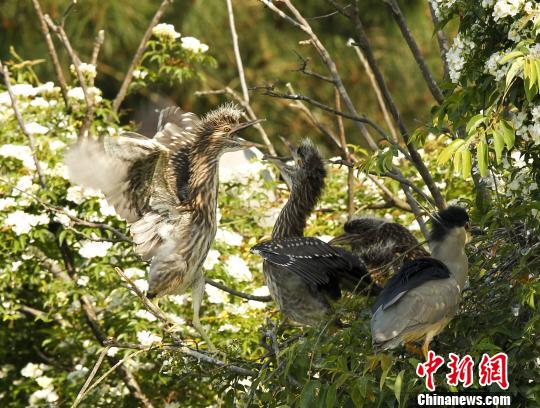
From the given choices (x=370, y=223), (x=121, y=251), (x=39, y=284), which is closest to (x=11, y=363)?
(x=39, y=284)

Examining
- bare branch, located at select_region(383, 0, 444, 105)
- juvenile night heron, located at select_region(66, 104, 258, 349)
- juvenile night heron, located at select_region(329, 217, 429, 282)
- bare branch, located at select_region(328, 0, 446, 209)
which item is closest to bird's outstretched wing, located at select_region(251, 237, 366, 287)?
juvenile night heron, located at select_region(329, 217, 429, 282)

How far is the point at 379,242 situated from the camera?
5.06 meters

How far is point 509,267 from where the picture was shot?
395cm

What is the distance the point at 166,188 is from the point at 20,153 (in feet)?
4.78

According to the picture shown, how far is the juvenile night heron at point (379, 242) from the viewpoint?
495cm

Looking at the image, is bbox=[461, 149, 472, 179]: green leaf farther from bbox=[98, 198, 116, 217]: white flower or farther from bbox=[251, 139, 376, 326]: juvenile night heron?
bbox=[98, 198, 116, 217]: white flower

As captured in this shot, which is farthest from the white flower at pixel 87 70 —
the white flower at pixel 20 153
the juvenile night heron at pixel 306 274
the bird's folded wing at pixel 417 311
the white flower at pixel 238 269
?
the bird's folded wing at pixel 417 311

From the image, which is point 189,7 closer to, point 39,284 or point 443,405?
point 39,284

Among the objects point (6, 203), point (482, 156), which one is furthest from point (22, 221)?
point (482, 156)

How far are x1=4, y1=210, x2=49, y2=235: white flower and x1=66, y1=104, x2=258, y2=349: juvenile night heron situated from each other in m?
0.95

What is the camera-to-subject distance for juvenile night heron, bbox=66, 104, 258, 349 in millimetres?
4930

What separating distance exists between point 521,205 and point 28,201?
305cm

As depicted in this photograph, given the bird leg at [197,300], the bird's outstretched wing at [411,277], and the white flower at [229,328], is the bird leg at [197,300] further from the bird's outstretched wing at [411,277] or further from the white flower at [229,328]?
the bird's outstretched wing at [411,277]

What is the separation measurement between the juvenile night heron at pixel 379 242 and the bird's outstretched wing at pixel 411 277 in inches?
32.3
